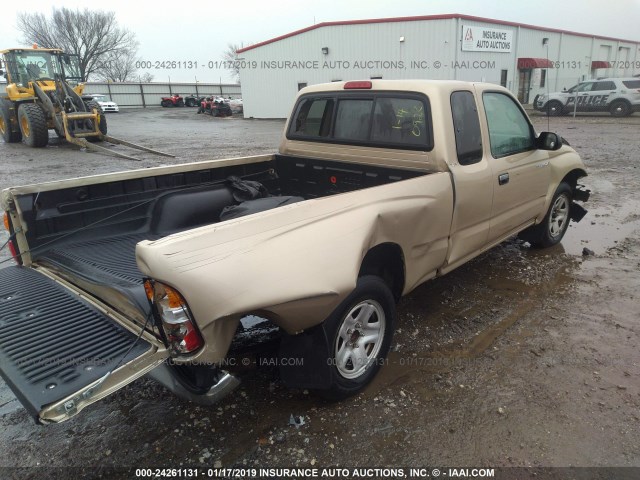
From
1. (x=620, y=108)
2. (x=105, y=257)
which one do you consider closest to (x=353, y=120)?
(x=105, y=257)

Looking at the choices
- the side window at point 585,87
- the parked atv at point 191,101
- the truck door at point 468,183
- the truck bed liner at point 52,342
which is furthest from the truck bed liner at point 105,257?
the parked atv at point 191,101

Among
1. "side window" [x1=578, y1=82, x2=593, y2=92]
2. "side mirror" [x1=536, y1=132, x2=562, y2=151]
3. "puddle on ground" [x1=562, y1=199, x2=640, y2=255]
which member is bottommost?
"puddle on ground" [x1=562, y1=199, x2=640, y2=255]

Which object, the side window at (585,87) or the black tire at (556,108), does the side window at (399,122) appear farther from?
the side window at (585,87)

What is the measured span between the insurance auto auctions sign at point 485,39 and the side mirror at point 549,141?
2282 centimetres

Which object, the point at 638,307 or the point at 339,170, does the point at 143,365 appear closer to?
the point at 339,170

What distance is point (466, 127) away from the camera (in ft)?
12.0

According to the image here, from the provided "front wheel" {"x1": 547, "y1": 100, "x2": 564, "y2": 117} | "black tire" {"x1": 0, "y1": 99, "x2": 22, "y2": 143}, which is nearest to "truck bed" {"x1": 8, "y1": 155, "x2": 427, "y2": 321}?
"black tire" {"x1": 0, "y1": 99, "x2": 22, "y2": 143}

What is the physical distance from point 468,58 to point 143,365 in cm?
2679

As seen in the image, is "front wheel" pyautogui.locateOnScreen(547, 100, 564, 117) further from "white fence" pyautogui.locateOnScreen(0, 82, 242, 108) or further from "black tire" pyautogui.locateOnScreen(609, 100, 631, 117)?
"white fence" pyautogui.locateOnScreen(0, 82, 242, 108)

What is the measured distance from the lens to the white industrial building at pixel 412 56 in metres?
24.7

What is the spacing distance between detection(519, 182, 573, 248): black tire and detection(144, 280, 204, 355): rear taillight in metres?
4.36

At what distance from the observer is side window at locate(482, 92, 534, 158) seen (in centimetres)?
394

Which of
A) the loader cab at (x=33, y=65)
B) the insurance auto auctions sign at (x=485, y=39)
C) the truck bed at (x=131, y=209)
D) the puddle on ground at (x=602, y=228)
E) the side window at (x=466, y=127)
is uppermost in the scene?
the insurance auto auctions sign at (x=485, y=39)

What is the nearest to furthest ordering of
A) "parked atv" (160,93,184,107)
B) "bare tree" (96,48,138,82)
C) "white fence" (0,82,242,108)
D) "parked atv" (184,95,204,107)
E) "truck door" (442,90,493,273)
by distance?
"truck door" (442,90,493,273) < "parked atv" (160,93,184,107) < "parked atv" (184,95,204,107) < "white fence" (0,82,242,108) < "bare tree" (96,48,138,82)
